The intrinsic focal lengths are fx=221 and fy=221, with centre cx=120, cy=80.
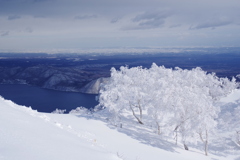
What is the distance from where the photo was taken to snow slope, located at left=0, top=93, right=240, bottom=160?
823 centimetres

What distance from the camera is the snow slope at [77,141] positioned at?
27.0ft

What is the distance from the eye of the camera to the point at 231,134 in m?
25.9

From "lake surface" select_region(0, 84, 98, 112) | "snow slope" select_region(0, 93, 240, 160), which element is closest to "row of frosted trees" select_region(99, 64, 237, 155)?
→ "snow slope" select_region(0, 93, 240, 160)

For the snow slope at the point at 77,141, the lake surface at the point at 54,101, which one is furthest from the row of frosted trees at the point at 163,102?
the lake surface at the point at 54,101

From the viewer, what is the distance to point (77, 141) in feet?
40.1

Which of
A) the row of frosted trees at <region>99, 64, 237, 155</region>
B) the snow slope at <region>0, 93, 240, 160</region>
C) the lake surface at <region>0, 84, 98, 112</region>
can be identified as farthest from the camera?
the lake surface at <region>0, 84, 98, 112</region>

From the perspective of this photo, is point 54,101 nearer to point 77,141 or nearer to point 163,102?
point 163,102

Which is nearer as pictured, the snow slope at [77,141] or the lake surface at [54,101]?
the snow slope at [77,141]

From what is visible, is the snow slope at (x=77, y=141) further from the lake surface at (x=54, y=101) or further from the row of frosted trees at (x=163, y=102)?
A: the lake surface at (x=54, y=101)

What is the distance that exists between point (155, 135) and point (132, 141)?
4.29 m

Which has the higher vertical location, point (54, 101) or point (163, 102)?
point (163, 102)

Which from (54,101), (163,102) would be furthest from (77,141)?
(54,101)

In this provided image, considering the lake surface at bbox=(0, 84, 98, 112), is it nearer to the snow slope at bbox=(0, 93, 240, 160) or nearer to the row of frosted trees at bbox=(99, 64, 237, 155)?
the row of frosted trees at bbox=(99, 64, 237, 155)

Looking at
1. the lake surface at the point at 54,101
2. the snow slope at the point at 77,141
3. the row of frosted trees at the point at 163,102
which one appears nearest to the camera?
the snow slope at the point at 77,141
